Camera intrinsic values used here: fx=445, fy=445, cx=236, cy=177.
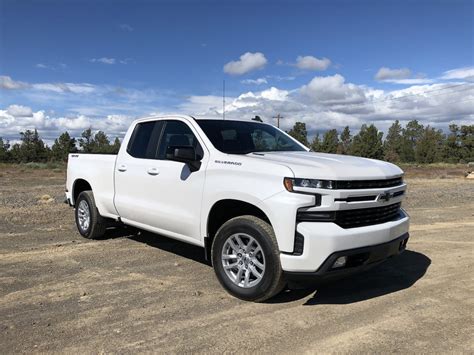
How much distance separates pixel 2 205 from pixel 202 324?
1023cm

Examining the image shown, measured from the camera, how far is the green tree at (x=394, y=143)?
316ft

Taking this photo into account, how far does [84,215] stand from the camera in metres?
7.64

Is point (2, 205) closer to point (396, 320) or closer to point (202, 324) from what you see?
point (202, 324)

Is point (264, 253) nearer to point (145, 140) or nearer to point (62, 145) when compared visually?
point (145, 140)

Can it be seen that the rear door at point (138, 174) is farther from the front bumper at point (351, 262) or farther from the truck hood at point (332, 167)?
the front bumper at point (351, 262)

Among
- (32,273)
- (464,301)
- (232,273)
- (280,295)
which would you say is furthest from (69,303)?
(464,301)

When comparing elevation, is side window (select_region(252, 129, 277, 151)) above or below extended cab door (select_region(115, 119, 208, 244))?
above

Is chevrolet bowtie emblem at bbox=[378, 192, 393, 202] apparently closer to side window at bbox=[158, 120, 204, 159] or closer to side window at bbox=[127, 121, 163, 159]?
side window at bbox=[158, 120, 204, 159]

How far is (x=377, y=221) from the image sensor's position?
14.9 ft

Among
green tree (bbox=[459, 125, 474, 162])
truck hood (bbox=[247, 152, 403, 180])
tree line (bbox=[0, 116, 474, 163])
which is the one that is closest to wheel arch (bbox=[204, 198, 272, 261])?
truck hood (bbox=[247, 152, 403, 180])

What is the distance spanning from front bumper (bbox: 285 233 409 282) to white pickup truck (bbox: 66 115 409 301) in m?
0.01

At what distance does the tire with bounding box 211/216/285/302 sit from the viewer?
14.0ft

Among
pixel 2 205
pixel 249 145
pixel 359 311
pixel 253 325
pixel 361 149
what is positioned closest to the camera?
pixel 253 325

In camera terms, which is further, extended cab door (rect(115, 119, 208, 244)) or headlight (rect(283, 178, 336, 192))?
extended cab door (rect(115, 119, 208, 244))
